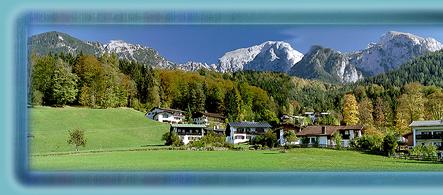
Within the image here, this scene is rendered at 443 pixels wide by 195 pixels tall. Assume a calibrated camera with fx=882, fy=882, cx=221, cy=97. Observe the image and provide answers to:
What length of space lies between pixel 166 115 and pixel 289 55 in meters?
0.83

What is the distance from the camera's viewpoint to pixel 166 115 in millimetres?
5359

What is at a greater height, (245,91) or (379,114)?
(245,91)

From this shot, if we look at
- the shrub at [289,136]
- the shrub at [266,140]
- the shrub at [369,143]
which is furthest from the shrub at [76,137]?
the shrub at [369,143]

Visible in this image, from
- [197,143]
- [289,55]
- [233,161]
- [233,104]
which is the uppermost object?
[289,55]

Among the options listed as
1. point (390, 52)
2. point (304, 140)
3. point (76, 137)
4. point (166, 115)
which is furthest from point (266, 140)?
point (76, 137)

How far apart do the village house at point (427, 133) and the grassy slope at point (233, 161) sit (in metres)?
0.14

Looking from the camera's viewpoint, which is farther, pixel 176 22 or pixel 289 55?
pixel 289 55

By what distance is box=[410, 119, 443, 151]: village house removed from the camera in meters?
5.34

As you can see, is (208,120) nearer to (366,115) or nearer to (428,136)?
(366,115)

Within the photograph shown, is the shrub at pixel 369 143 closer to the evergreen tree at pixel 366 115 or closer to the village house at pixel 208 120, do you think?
the evergreen tree at pixel 366 115

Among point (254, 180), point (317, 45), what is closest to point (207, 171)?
point (254, 180)

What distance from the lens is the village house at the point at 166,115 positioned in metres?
5.35

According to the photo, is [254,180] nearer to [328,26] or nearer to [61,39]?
[328,26]

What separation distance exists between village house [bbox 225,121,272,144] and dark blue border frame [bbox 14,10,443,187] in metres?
0.30
